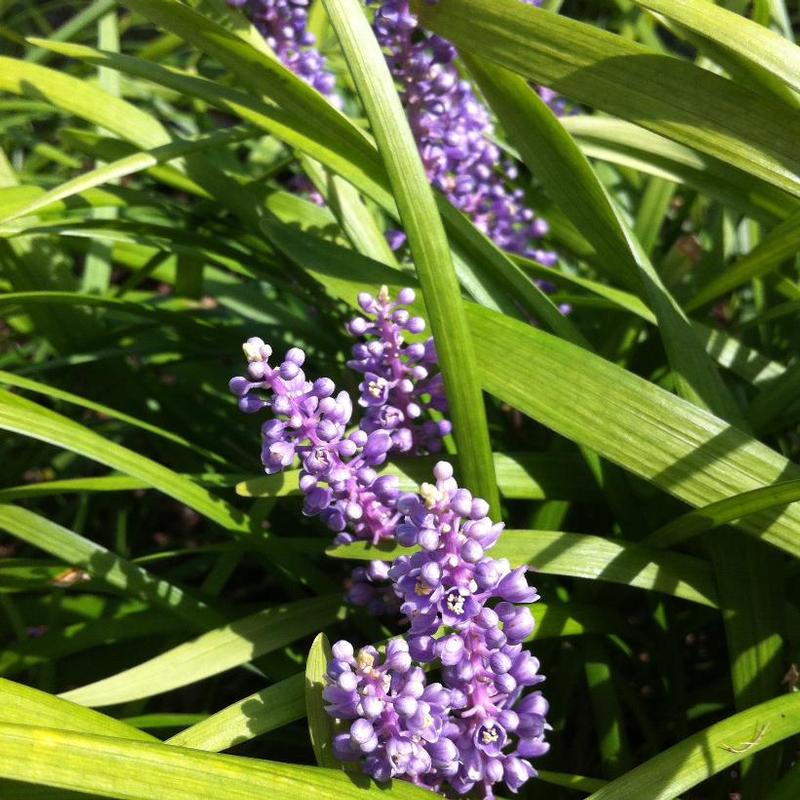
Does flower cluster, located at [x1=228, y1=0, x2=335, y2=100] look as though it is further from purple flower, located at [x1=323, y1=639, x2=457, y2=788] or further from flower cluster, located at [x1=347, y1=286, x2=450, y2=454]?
purple flower, located at [x1=323, y1=639, x2=457, y2=788]

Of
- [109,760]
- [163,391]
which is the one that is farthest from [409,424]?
[163,391]

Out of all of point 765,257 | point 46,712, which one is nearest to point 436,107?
point 765,257

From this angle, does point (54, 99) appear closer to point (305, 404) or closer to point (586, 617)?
point (305, 404)

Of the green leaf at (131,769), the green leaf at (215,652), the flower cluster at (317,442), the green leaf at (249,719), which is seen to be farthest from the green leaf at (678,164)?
the green leaf at (131,769)

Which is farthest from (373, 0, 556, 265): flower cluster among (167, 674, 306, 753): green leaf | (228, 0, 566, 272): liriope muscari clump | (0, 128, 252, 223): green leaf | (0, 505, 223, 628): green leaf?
(167, 674, 306, 753): green leaf

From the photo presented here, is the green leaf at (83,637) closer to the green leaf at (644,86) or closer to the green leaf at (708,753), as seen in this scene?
the green leaf at (708,753)

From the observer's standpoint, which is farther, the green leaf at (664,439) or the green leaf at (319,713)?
the green leaf at (664,439)

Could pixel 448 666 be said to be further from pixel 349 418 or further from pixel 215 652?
pixel 215 652
